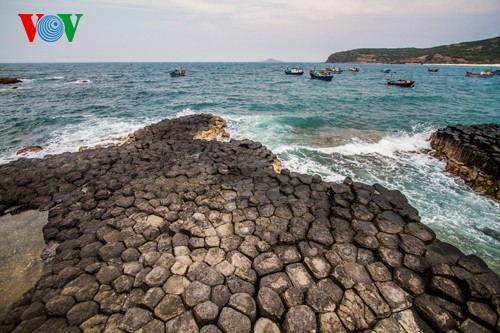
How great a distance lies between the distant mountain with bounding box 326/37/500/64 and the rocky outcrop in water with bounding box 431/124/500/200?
453ft

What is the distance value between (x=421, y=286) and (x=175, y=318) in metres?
4.60

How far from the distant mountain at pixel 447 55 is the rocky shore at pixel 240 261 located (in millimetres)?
150226

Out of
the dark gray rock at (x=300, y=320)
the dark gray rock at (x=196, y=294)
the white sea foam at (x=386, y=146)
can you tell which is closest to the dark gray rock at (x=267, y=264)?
the dark gray rock at (x=300, y=320)

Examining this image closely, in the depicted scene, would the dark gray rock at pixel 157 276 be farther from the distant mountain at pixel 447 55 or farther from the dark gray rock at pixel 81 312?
the distant mountain at pixel 447 55

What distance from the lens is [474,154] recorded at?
1034cm

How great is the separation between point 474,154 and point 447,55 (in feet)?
545

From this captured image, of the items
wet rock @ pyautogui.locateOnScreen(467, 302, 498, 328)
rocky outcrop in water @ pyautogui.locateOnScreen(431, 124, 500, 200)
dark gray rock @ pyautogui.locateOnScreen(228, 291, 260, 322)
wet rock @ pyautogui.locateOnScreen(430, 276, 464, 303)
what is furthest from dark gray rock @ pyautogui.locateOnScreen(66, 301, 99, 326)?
rocky outcrop in water @ pyautogui.locateOnScreen(431, 124, 500, 200)

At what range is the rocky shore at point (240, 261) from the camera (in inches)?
147

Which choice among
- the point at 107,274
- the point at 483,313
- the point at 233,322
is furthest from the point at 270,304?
the point at 483,313

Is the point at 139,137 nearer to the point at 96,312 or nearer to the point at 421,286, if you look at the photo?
A: the point at 96,312

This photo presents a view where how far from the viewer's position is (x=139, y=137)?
42.4ft

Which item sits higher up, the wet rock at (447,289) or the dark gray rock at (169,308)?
the wet rock at (447,289)

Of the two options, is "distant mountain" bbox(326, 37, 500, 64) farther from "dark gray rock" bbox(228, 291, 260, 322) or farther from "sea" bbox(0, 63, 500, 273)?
"dark gray rock" bbox(228, 291, 260, 322)

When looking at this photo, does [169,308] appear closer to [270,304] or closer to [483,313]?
[270,304]
